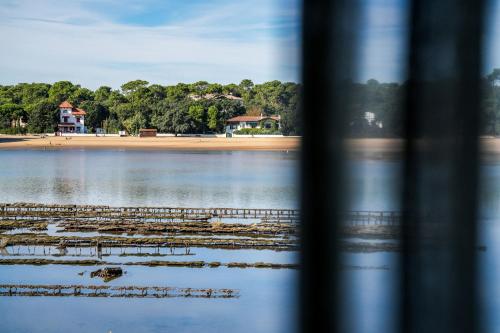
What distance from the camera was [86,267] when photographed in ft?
56.7

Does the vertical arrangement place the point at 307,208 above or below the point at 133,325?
above

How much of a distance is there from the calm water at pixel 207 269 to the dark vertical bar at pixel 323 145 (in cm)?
3

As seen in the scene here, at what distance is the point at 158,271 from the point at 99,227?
684 centimetres

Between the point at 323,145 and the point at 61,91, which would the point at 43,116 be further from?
the point at 323,145

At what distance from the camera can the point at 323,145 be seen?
1.32 meters

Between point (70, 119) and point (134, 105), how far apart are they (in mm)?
9220

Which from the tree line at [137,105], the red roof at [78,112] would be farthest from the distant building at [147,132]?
the red roof at [78,112]

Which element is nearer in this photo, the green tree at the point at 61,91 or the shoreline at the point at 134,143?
the shoreline at the point at 134,143

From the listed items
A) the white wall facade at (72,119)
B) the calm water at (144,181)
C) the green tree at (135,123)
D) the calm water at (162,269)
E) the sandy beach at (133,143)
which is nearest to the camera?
the calm water at (162,269)

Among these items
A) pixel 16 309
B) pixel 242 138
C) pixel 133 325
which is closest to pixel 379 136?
pixel 133 325

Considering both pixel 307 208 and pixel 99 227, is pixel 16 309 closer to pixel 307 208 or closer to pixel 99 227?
pixel 99 227

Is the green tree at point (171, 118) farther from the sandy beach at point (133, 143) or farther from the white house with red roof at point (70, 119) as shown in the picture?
the white house with red roof at point (70, 119)

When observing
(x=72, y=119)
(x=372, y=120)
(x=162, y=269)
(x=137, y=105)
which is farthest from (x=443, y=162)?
(x=72, y=119)

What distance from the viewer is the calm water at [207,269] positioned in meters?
1.31
